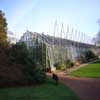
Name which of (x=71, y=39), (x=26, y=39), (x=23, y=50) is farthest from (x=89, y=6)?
(x=71, y=39)

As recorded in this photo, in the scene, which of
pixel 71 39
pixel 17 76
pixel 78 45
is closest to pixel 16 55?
pixel 17 76

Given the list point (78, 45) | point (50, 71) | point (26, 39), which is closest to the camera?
point (50, 71)

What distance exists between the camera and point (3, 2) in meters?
7.74

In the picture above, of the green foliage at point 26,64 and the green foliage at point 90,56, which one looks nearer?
the green foliage at point 26,64

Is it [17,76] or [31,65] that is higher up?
[31,65]

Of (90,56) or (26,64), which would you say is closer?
(26,64)

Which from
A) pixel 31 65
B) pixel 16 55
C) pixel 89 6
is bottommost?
pixel 31 65

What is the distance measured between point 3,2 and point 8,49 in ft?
10.2

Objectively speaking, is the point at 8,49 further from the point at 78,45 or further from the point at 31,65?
the point at 78,45

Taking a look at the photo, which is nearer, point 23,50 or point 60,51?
point 23,50

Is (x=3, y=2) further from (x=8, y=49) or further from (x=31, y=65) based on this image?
(x=31, y=65)

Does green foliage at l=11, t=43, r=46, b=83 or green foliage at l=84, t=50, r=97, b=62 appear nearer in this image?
green foliage at l=11, t=43, r=46, b=83

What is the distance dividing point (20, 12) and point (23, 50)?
3.26m

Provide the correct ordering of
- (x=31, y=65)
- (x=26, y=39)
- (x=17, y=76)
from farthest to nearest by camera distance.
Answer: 1. (x=26, y=39)
2. (x=31, y=65)
3. (x=17, y=76)
